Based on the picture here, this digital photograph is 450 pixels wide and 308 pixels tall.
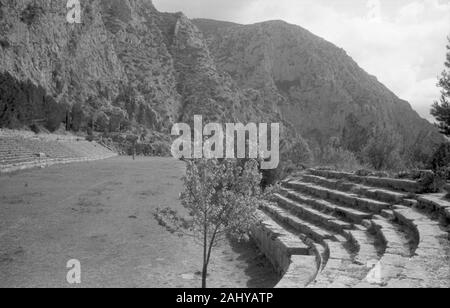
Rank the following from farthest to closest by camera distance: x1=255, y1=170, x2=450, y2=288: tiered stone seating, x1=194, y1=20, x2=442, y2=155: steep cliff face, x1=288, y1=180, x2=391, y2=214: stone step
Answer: x1=194, y1=20, x2=442, y2=155: steep cliff face → x1=288, y1=180, x2=391, y2=214: stone step → x1=255, y1=170, x2=450, y2=288: tiered stone seating

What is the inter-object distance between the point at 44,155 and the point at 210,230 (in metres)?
30.1

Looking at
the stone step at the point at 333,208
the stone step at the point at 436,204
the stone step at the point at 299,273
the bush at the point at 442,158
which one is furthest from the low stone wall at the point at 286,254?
the bush at the point at 442,158

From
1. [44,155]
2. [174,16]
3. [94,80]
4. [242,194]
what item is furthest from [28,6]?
[174,16]

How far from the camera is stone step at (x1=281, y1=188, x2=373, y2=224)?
9.60 meters

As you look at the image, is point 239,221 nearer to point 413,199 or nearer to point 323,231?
point 323,231

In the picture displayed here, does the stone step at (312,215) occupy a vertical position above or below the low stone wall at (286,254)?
above

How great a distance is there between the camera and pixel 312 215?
432 inches

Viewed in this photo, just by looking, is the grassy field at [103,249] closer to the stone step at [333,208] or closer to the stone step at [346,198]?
the stone step at [333,208]

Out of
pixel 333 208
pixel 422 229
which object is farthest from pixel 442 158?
pixel 422 229

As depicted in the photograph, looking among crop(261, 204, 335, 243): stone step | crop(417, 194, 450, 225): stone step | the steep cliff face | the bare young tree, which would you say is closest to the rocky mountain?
the steep cliff face

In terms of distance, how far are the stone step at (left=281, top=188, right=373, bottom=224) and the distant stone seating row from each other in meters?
20.0

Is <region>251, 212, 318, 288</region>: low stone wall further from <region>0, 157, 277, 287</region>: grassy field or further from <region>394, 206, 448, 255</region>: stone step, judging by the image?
<region>394, 206, 448, 255</region>: stone step

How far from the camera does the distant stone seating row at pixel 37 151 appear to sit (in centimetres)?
2800

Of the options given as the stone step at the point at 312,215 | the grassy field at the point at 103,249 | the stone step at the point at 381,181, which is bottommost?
the grassy field at the point at 103,249
